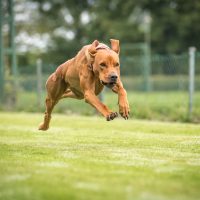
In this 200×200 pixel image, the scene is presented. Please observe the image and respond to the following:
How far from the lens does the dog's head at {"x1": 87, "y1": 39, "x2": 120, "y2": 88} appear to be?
800 cm

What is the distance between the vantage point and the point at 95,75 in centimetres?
841

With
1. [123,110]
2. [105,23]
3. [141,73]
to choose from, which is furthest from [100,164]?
[105,23]

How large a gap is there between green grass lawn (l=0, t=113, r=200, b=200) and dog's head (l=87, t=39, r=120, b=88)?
2.81 feet

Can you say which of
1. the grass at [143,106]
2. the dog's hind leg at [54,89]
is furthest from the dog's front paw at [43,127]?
the grass at [143,106]

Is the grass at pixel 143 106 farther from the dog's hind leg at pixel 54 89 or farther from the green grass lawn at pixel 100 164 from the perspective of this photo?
the dog's hind leg at pixel 54 89

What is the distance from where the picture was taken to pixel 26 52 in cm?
4578

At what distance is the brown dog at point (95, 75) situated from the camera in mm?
7953

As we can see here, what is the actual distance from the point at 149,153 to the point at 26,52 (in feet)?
128

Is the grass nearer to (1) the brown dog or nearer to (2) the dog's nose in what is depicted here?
(1) the brown dog

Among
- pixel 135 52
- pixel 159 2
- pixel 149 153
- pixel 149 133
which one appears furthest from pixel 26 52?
pixel 149 153

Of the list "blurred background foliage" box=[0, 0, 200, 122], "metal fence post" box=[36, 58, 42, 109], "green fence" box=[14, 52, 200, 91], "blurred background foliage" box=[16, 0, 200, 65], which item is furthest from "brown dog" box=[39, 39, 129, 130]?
"blurred background foliage" box=[16, 0, 200, 65]

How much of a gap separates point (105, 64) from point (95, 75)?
1.22 feet

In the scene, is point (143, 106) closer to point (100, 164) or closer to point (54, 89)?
point (54, 89)

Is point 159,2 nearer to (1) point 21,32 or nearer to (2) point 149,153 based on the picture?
(1) point 21,32
